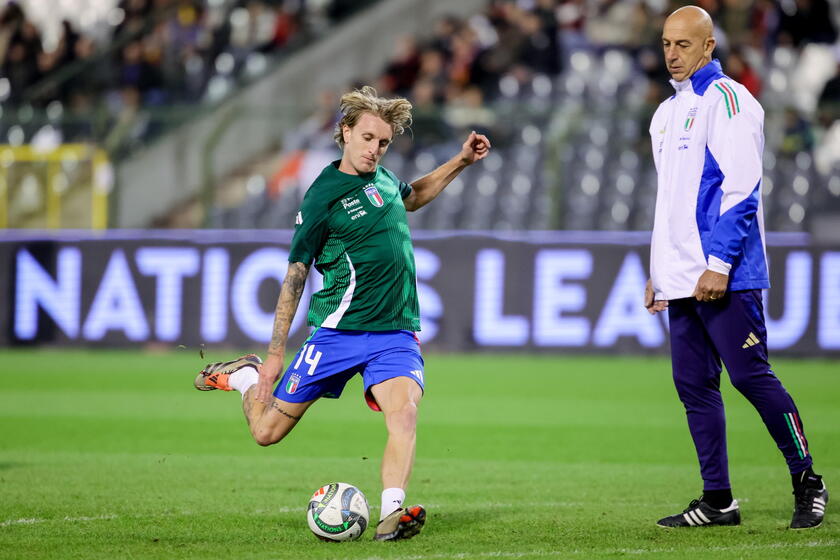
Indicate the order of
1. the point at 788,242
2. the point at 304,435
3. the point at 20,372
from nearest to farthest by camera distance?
the point at 304,435, the point at 20,372, the point at 788,242

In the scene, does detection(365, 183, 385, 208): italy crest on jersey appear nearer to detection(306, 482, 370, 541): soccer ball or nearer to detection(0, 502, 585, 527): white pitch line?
detection(306, 482, 370, 541): soccer ball

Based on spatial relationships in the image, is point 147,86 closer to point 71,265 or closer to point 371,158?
point 71,265

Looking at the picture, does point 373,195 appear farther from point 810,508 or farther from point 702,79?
point 810,508

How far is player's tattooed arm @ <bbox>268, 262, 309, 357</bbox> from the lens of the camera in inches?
242

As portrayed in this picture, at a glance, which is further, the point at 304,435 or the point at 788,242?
the point at 788,242

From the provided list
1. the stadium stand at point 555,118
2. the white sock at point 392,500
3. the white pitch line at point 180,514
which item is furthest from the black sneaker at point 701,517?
the stadium stand at point 555,118

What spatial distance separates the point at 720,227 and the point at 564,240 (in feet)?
33.1

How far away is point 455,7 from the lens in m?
23.2

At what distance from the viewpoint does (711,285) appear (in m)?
5.97

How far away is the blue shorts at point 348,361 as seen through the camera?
6.21 metres

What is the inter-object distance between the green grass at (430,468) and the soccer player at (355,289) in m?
0.68

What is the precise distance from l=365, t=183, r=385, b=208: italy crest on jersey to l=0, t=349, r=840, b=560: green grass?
1.62 m

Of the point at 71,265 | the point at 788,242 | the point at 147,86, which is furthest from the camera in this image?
the point at 147,86

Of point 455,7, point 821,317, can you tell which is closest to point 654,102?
point 821,317
